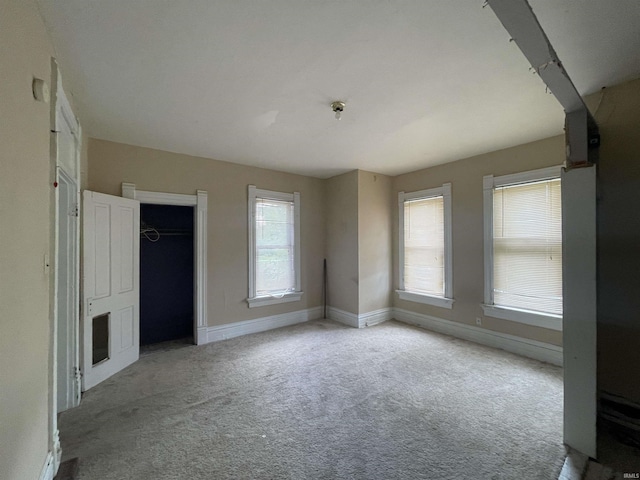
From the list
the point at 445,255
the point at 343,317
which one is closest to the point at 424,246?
the point at 445,255

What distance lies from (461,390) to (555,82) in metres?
2.55

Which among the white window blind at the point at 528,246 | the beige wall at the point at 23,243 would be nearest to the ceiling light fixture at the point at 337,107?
the beige wall at the point at 23,243

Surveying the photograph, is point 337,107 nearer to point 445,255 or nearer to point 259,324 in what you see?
point 445,255

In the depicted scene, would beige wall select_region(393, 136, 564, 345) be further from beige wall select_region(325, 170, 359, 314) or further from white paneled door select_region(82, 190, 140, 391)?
white paneled door select_region(82, 190, 140, 391)

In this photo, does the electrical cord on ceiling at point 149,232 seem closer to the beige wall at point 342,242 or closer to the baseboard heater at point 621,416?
the beige wall at point 342,242

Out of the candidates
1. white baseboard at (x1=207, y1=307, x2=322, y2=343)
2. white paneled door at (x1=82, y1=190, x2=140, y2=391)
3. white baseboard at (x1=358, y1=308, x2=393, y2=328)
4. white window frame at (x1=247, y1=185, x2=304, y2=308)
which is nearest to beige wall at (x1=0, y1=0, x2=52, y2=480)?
white paneled door at (x1=82, y1=190, x2=140, y2=391)

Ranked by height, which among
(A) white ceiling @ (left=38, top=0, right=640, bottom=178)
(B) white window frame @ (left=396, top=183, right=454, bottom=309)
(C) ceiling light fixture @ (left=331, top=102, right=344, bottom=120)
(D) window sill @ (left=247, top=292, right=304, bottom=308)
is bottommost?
(D) window sill @ (left=247, top=292, right=304, bottom=308)

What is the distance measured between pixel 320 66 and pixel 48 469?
9.83 ft

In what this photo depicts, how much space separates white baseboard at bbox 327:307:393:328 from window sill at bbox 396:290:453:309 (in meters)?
0.40

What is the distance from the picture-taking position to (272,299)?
4.48 m

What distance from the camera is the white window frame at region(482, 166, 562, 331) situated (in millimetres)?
3195

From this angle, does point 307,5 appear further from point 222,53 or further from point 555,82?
point 555,82

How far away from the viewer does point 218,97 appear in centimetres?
231

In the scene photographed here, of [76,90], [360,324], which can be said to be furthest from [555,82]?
[360,324]
